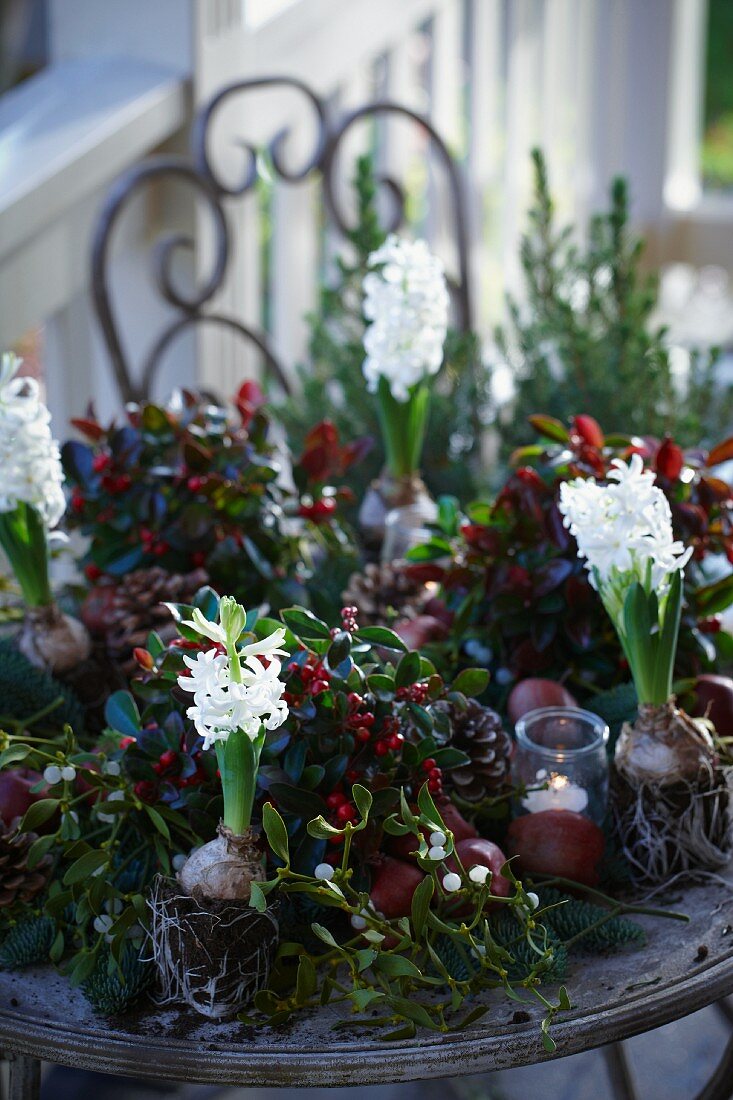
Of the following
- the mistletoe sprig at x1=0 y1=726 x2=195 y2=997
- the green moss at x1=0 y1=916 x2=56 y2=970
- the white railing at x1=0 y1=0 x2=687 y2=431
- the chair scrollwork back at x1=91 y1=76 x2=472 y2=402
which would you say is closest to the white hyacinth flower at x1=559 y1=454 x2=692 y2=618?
the mistletoe sprig at x1=0 y1=726 x2=195 y2=997

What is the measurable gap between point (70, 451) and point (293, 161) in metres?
1.28

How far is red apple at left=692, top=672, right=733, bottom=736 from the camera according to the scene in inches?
35.9

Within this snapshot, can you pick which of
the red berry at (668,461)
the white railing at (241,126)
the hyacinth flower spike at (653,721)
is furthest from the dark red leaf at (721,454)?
the white railing at (241,126)

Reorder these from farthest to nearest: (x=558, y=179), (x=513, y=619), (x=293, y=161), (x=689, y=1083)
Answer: (x=558, y=179)
(x=293, y=161)
(x=689, y=1083)
(x=513, y=619)

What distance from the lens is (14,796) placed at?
2.64 ft

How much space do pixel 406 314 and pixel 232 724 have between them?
1.64 ft

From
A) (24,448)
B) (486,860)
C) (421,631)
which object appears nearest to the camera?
(486,860)

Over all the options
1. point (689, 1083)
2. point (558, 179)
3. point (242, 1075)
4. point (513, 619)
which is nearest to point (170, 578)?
point (513, 619)

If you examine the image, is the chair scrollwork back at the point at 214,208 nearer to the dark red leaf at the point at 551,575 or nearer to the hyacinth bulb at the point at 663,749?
the dark red leaf at the point at 551,575

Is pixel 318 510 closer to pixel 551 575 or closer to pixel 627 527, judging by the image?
pixel 551 575

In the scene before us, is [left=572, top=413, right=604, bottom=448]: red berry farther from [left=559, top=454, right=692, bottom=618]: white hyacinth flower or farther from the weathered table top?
the weathered table top

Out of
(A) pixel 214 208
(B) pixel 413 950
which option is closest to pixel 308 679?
(B) pixel 413 950

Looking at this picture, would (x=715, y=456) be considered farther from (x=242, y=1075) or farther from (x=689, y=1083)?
(x=689, y=1083)

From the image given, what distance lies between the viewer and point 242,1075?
664 mm
